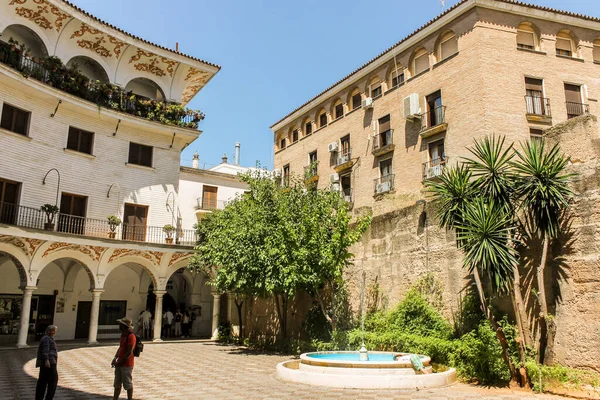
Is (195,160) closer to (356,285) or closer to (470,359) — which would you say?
(356,285)

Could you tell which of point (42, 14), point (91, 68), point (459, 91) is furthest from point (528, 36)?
point (42, 14)

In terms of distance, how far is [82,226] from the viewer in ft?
74.7

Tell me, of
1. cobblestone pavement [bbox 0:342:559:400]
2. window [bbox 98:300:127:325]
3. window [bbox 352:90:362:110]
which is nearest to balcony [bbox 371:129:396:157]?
window [bbox 352:90:362:110]

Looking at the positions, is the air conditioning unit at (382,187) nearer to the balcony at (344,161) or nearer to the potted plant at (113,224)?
the balcony at (344,161)

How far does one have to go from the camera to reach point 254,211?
758 inches

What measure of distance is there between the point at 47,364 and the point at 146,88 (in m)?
20.7

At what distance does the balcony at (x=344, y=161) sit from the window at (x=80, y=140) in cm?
1514

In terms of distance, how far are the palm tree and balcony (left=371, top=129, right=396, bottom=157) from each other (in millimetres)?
16273

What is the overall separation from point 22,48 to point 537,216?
2065cm

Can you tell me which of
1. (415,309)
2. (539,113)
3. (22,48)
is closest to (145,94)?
(22,48)

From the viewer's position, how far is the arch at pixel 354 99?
32.0 m

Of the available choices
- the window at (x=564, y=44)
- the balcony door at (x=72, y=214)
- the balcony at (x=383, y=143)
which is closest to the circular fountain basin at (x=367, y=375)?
the balcony door at (x=72, y=214)

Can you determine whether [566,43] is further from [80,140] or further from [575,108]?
[80,140]

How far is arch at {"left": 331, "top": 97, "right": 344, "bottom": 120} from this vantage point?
33406 millimetres
